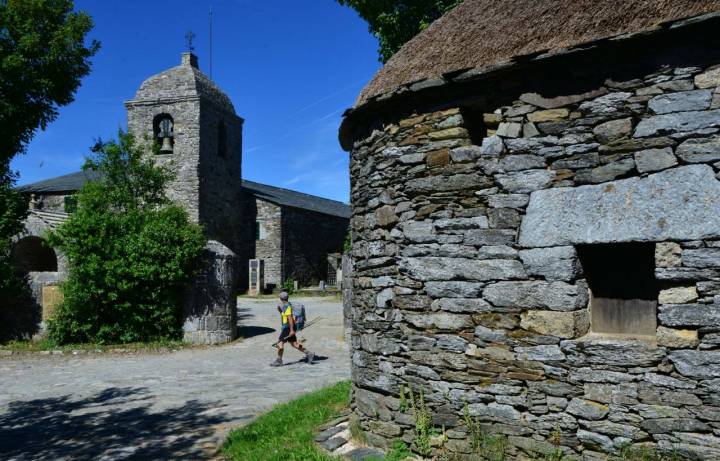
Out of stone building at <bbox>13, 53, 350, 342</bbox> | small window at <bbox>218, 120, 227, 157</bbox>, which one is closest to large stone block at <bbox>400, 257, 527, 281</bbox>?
stone building at <bbox>13, 53, 350, 342</bbox>

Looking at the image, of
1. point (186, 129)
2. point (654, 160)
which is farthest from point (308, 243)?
point (654, 160)

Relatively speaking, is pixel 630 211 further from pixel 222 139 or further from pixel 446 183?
pixel 222 139

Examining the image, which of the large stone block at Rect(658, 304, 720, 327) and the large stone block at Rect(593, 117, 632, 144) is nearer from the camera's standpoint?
the large stone block at Rect(658, 304, 720, 327)

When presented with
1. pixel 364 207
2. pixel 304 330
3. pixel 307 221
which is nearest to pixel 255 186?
pixel 307 221

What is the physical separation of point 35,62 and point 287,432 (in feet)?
59.8

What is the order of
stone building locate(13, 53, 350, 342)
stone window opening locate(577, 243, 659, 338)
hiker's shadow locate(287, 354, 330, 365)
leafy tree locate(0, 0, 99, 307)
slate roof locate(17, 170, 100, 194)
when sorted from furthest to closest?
slate roof locate(17, 170, 100, 194), stone building locate(13, 53, 350, 342), leafy tree locate(0, 0, 99, 307), hiker's shadow locate(287, 354, 330, 365), stone window opening locate(577, 243, 659, 338)

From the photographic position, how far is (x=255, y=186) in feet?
114

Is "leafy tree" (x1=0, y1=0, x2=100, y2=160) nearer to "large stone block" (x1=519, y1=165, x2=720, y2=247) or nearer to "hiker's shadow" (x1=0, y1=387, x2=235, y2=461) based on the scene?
"hiker's shadow" (x1=0, y1=387, x2=235, y2=461)

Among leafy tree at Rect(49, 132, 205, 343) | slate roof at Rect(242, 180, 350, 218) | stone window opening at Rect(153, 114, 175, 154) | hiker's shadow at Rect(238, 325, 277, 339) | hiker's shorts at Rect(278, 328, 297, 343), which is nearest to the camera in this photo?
hiker's shorts at Rect(278, 328, 297, 343)

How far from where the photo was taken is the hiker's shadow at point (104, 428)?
534 cm

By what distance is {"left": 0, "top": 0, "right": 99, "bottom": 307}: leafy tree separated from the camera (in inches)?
699

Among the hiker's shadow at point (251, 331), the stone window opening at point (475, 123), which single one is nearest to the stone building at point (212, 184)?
the hiker's shadow at point (251, 331)

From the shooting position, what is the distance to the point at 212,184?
2644 centimetres

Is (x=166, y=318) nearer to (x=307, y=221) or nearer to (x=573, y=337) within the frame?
(x=573, y=337)
